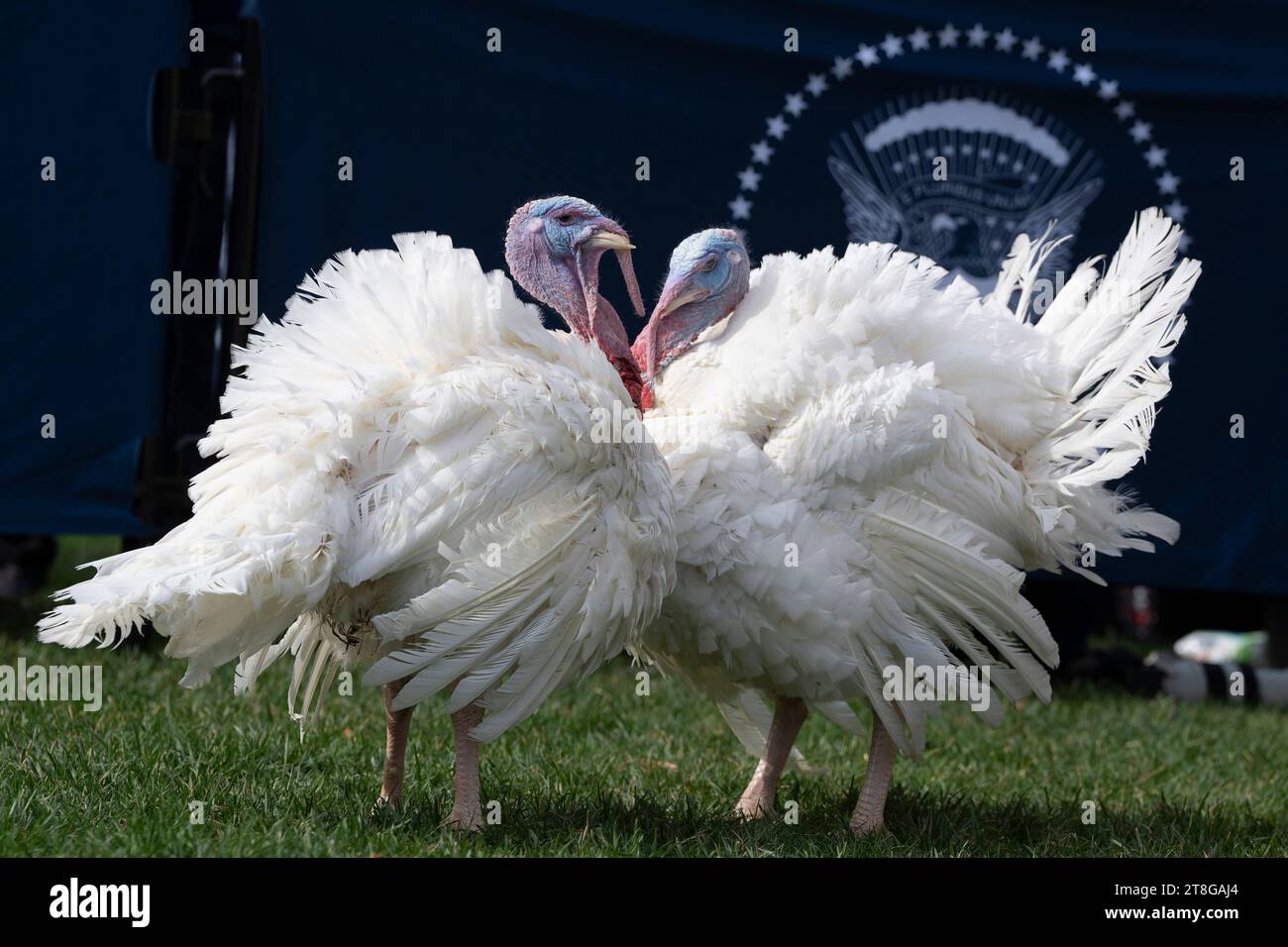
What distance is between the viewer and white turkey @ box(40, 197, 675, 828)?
3779 mm

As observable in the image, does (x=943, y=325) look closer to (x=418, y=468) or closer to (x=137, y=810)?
(x=418, y=468)

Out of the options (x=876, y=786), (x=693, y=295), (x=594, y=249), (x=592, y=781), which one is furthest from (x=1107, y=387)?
(x=592, y=781)

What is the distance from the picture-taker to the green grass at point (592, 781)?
4.15 metres

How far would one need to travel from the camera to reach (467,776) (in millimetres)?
4262

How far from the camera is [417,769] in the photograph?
5008mm

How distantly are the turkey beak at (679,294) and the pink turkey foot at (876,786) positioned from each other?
1450 millimetres

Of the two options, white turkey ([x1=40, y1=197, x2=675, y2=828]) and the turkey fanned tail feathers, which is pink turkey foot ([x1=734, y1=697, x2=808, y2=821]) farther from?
white turkey ([x1=40, y1=197, x2=675, y2=828])

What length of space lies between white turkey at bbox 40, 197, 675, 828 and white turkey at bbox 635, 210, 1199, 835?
12.9 inches

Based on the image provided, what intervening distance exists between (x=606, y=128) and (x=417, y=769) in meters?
3.21

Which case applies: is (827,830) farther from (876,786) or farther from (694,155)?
(694,155)

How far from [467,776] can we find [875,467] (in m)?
1.48

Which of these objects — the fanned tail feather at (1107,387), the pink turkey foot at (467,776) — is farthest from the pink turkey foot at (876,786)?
the pink turkey foot at (467,776)

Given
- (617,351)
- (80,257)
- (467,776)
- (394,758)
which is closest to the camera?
(467,776)

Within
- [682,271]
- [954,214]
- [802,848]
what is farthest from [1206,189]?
[802,848]
